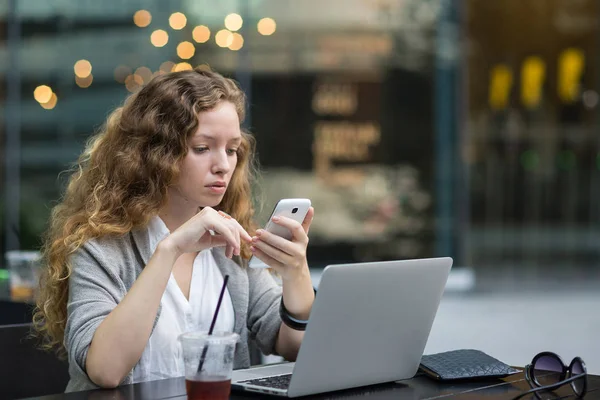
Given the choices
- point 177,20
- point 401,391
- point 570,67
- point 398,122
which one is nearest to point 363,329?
point 401,391

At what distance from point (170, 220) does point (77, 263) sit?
0.30 meters

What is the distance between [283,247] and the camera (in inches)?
77.1

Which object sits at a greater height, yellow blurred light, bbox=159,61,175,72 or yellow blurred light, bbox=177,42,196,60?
yellow blurred light, bbox=177,42,196,60

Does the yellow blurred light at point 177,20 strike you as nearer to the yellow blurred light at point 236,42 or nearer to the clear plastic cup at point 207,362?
the yellow blurred light at point 236,42

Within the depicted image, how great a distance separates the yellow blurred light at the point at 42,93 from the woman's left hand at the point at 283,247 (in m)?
6.12

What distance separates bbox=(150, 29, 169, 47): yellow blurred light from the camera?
25.8ft

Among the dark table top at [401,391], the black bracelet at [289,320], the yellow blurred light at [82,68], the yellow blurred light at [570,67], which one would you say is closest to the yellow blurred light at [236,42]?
the yellow blurred light at [82,68]

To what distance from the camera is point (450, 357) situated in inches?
79.0

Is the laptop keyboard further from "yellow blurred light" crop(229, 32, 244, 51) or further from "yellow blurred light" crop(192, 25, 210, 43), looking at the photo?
"yellow blurred light" crop(229, 32, 244, 51)

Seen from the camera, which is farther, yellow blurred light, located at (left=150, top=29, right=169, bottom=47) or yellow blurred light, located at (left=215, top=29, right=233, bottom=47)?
yellow blurred light, located at (left=215, top=29, right=233, bottom=47)

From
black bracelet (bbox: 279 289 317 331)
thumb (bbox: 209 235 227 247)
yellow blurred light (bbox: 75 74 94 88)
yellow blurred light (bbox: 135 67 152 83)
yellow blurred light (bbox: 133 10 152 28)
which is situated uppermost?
yellow blurred light (bbox: 133 10 152 28)

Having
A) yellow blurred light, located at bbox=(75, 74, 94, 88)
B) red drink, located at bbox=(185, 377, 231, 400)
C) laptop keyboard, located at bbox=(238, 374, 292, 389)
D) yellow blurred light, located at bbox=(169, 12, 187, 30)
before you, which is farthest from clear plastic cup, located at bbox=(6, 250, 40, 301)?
yellow blurred light, located at bbox=(169, 12, 187, 30)

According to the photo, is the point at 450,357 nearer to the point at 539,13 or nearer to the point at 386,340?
the point at 386,340

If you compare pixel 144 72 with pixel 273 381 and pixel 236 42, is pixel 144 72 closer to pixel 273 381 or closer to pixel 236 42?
pixel 236 42
